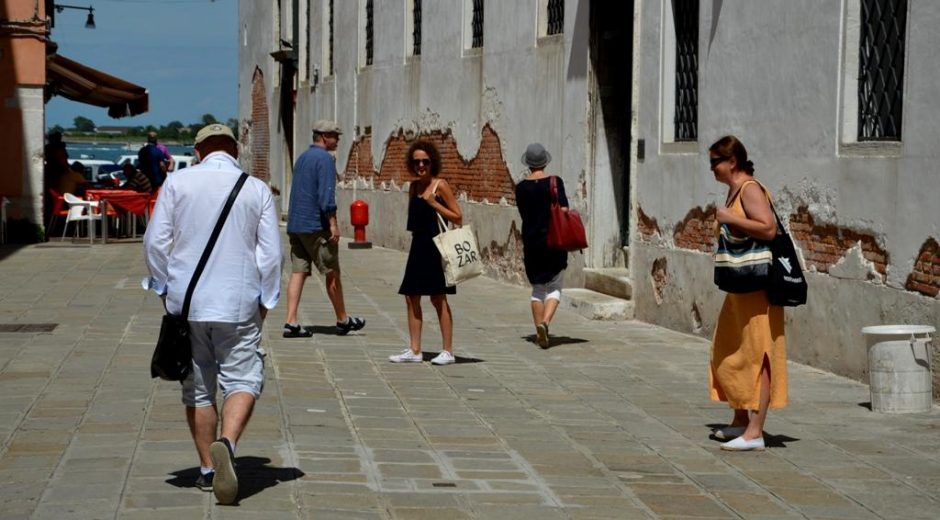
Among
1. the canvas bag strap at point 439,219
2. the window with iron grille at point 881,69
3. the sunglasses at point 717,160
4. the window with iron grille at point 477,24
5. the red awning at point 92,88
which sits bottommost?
the canvas bag strap at point 439,219

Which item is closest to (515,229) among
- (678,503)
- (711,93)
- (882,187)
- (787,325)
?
(711,93)

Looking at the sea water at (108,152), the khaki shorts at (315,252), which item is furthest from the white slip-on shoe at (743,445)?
the sea water at (108,152)

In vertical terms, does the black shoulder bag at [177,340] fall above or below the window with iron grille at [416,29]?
below

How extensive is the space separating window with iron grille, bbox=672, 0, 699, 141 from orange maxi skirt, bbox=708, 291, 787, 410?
18.2 feet

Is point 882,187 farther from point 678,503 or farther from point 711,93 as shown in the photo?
point 678,503

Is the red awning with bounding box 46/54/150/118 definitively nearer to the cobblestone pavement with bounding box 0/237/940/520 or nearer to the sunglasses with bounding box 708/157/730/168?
the cobblestone pavement with bounding box 0/237/940/520

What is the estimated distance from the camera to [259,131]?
37344 millimetres

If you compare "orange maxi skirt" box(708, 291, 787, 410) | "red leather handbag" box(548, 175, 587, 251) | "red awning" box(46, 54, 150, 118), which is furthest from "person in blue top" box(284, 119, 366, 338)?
"red awning" box(46, 54, 150, 118)

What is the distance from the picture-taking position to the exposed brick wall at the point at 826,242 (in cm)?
997

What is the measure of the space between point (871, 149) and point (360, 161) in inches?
665

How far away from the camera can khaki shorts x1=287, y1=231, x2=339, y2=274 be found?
1241 cm

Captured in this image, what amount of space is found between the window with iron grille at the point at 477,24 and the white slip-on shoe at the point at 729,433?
40.4 feet

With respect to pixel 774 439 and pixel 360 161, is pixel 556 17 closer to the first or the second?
pixel 774 439

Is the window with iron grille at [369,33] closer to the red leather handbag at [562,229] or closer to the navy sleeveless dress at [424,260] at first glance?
the red leather handbag at [562,229]
